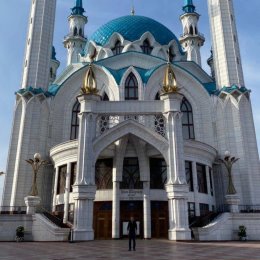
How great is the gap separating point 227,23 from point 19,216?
937 inches

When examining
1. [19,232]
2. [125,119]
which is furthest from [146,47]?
[19,232]

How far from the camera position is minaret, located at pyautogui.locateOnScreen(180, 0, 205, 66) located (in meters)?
38.6

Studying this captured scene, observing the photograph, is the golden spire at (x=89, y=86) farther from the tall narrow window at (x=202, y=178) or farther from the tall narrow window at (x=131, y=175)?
the tall narrow window at (x=202, y=178)

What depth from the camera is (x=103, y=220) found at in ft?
67.9

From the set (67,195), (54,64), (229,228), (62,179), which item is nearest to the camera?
(229,228)

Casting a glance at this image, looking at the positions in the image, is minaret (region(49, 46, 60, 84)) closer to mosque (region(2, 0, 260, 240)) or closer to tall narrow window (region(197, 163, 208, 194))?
mosque (region(2, 0, 260, 240))

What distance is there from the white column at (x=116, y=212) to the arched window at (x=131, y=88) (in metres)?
8.04

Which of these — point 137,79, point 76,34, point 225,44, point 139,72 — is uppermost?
point 76,34

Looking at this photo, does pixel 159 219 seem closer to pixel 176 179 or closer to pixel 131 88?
pixel 176 179

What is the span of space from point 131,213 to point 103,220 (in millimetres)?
1939

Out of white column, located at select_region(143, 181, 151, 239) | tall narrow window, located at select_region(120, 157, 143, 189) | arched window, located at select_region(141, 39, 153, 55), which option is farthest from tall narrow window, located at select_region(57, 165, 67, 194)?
arched window, located at select_region(141, 39, 153, 55)

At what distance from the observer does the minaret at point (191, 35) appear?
127 feet

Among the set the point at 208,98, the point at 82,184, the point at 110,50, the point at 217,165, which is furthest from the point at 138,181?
the point at 110,50

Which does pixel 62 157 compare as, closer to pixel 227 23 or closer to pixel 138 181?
pixel 138 181
